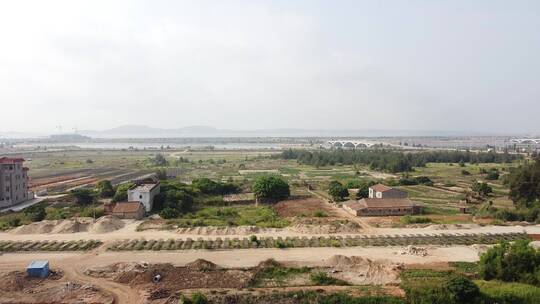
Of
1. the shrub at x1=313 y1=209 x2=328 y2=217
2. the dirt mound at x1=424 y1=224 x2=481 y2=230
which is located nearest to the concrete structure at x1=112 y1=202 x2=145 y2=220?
the shrub at x1=313 y1=209 x2=328 y2=217

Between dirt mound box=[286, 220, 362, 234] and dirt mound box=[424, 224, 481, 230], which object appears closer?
dirt mound box=[286, 220, 362, 234]

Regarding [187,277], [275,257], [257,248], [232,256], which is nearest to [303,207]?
[257,248]

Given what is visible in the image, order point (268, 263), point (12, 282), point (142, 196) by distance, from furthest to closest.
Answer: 1. point (142, 196)
2. point (268, 263)
3. point (12, 282)

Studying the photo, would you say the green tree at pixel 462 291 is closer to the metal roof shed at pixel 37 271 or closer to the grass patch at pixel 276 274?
the grass patch at pixel 276 274

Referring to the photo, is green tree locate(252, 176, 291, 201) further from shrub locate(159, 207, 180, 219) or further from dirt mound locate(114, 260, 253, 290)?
dirt mound locate(114, 260, 253, 290)

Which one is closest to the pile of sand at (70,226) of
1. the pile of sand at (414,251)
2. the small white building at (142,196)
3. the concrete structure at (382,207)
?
the small white building at (142,196)

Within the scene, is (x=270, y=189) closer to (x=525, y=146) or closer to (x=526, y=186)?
(x=526, y=186)
